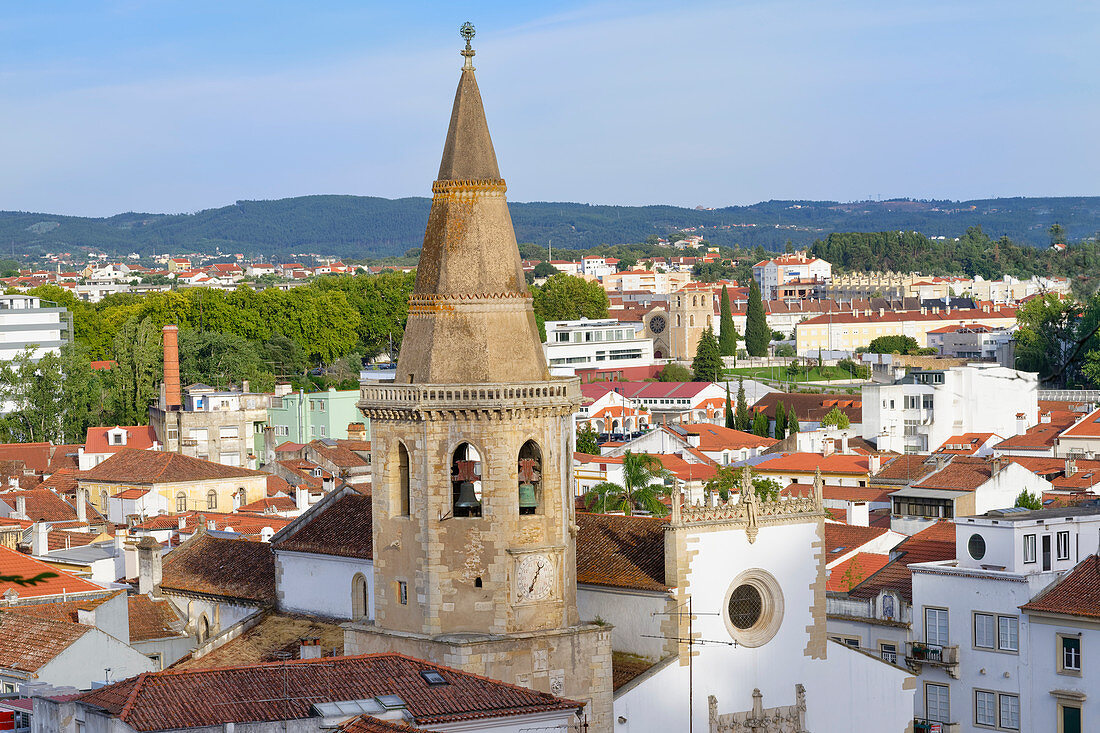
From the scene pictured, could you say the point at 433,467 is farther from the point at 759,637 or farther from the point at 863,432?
the point at 863,432

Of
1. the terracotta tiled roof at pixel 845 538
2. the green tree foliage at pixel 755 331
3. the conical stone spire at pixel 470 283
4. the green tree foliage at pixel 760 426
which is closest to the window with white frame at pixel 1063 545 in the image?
the terracotta tiled roof at pixel 845 538

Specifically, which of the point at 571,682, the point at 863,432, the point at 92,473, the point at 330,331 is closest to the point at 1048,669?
the point at 571,682

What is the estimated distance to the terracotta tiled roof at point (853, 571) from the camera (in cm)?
4471

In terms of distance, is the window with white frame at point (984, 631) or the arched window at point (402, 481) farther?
the window with white frame at point (984, 631)

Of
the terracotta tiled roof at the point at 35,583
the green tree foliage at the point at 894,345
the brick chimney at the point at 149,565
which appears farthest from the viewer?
the green tree foliage at the point at 894,345

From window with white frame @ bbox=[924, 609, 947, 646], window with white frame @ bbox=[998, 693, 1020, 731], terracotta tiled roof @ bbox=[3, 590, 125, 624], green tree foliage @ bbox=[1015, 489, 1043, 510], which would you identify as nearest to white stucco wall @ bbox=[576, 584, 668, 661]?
terracotta tiled roof @ bbox=[3, 590, 125, 624]

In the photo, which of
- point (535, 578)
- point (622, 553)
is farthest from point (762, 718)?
point (535, 578)

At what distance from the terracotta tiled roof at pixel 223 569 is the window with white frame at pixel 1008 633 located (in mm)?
15160

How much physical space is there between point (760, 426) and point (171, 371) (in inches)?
1437

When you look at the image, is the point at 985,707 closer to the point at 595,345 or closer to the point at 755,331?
the point at 595,345

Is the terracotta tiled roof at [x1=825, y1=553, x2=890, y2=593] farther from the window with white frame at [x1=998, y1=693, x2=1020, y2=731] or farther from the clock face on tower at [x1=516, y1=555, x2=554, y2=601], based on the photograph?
the clock face on tower at [x1=516, y1=555, x2=554, y2=601]

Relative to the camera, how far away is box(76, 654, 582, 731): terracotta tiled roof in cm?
2375

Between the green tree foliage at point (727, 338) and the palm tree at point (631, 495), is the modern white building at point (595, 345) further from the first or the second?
the palm tree at point (631, 495)

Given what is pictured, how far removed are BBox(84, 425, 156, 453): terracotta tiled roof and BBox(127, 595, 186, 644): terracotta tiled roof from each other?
49011 mm
